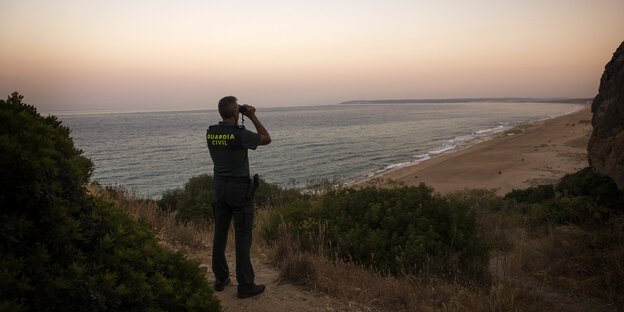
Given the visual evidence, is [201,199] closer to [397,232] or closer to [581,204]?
[397,232]

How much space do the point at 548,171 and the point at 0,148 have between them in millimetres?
21908

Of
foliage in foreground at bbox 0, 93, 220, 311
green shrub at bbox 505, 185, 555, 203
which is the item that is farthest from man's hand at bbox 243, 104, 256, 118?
green shrub at bbox 505, 185, 555, 203

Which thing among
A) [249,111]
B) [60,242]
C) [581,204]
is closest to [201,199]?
[249,111]

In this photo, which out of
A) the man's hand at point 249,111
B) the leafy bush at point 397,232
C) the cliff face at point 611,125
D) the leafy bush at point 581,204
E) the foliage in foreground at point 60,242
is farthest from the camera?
the leafy bush at point 581,204

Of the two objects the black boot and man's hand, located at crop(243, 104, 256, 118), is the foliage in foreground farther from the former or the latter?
man's hand, located at crop(243, 104, 256, 118)

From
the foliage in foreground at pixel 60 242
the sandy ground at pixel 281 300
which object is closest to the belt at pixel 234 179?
the sandy ground at pixel 281 300

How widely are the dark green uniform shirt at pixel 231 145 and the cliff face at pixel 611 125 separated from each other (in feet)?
23.6

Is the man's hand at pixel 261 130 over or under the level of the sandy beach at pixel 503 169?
over

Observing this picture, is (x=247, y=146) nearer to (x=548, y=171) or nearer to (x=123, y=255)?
(x=123, y=255)

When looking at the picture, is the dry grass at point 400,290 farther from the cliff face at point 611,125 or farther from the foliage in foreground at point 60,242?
the cliff face at point 611,125

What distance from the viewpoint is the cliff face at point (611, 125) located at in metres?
6.93

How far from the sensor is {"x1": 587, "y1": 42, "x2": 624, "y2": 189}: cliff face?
273 inches

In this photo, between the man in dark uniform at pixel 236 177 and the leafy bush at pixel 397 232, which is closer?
the man in dark uniform at pixel 236 177

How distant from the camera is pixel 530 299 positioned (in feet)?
14.5
